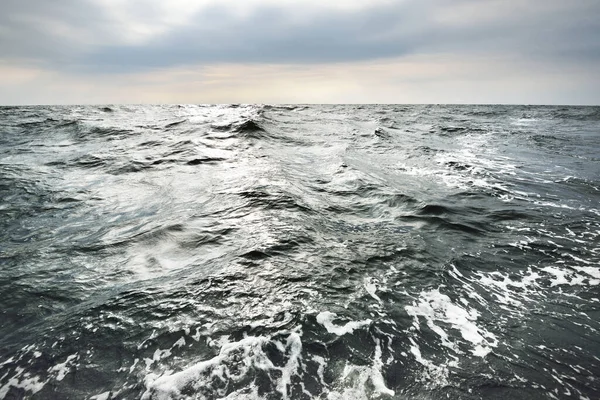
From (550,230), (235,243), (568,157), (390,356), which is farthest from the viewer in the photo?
(568,157)

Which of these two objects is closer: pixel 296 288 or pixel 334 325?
pixel 334 325

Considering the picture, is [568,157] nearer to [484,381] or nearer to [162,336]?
[484,381]

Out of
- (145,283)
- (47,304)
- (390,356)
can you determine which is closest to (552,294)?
(390,356)

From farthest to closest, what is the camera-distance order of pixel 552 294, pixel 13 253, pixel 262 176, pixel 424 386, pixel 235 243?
pixel 262 176 → pixel 235 243 → pixel 13 253 → pixel 552 294 → pixel 424 386

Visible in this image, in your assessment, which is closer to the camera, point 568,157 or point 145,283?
point 145,283

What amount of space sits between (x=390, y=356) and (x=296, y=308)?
3.95 ft

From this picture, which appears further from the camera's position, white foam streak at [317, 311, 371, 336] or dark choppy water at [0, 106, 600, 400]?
white foam streak at [317, 311, 371, 336]

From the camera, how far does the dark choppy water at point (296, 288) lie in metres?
3.08

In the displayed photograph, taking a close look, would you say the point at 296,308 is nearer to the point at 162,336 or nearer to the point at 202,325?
the point at 202,325

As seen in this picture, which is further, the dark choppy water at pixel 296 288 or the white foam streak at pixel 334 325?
the white foam streak at pixel 334 325

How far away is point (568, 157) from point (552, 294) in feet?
46.0

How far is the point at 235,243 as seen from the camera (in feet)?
19.4

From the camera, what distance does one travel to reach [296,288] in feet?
14.6

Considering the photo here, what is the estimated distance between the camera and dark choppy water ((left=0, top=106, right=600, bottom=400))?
3078mm
